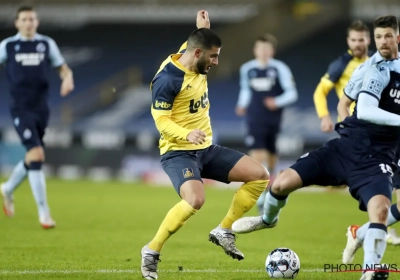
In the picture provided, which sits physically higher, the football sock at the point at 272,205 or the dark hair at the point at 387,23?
the dark hair at the point at 387,23

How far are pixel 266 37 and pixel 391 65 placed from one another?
703 cm

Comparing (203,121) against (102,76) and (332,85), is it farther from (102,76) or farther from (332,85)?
(102,76)

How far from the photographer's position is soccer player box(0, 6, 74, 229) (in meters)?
10.8

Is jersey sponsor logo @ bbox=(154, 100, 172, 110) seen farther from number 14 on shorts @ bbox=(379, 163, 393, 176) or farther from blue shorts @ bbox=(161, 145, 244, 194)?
number 14 on shorts @ bbox=(379, 163, 393, 176)

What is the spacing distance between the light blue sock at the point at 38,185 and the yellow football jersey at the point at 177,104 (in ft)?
12.0

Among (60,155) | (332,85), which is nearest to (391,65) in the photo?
(332,85)

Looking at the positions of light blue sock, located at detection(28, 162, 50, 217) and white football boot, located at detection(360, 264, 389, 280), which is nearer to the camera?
white football boot, located at detection(360, 264, 389, 280)

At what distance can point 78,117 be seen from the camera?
25688 millimetres

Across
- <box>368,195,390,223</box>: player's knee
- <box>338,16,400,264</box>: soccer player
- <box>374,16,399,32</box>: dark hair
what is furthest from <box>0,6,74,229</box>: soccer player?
<box>368,195,390,223</box>: player's knee

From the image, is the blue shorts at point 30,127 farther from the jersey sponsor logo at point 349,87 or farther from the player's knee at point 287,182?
the jersey sponsor logo at point 349,87

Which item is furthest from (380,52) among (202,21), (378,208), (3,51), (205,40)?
(3,51)

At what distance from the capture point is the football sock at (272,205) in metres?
7.46

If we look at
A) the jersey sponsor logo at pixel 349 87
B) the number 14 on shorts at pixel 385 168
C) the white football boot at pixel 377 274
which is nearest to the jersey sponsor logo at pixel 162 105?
the jersey sponsor logo at pixel 349 87

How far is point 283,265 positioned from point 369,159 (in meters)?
1.16
